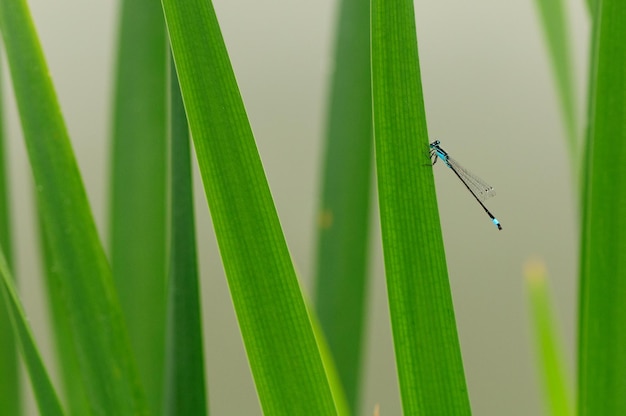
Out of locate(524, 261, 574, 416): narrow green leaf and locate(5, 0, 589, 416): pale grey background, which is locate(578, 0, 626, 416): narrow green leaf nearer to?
locate(524, 261, 574, 416): narrow green leaf

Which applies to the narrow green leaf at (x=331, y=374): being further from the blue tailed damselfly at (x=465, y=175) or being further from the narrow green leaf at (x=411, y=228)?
the blue tailed damselfly at (x=465, y=175)

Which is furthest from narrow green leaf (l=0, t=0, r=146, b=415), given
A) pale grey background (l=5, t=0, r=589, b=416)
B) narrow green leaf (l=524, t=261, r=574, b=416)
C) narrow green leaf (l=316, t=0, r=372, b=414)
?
pale grey background (l=5, t=0, r=589, b=416)

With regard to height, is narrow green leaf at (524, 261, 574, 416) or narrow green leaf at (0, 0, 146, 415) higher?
narrow green leaf at (0, 0, 146, 415)

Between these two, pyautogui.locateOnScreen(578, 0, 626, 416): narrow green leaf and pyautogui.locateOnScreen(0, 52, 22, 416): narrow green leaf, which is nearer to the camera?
pyautogui.locateOnScreen(578, 0, 626, 416): narrow green leaf

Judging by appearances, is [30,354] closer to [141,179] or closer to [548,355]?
[141,179]

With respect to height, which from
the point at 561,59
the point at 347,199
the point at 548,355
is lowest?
the point at 548,355

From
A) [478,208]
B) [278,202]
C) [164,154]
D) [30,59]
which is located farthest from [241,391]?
[30,59]

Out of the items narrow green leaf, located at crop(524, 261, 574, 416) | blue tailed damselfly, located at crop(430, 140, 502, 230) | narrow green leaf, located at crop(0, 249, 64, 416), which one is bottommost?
narrow green leaf, located at crop(524, 261, 574, 416)

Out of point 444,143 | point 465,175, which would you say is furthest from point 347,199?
point 444,143
